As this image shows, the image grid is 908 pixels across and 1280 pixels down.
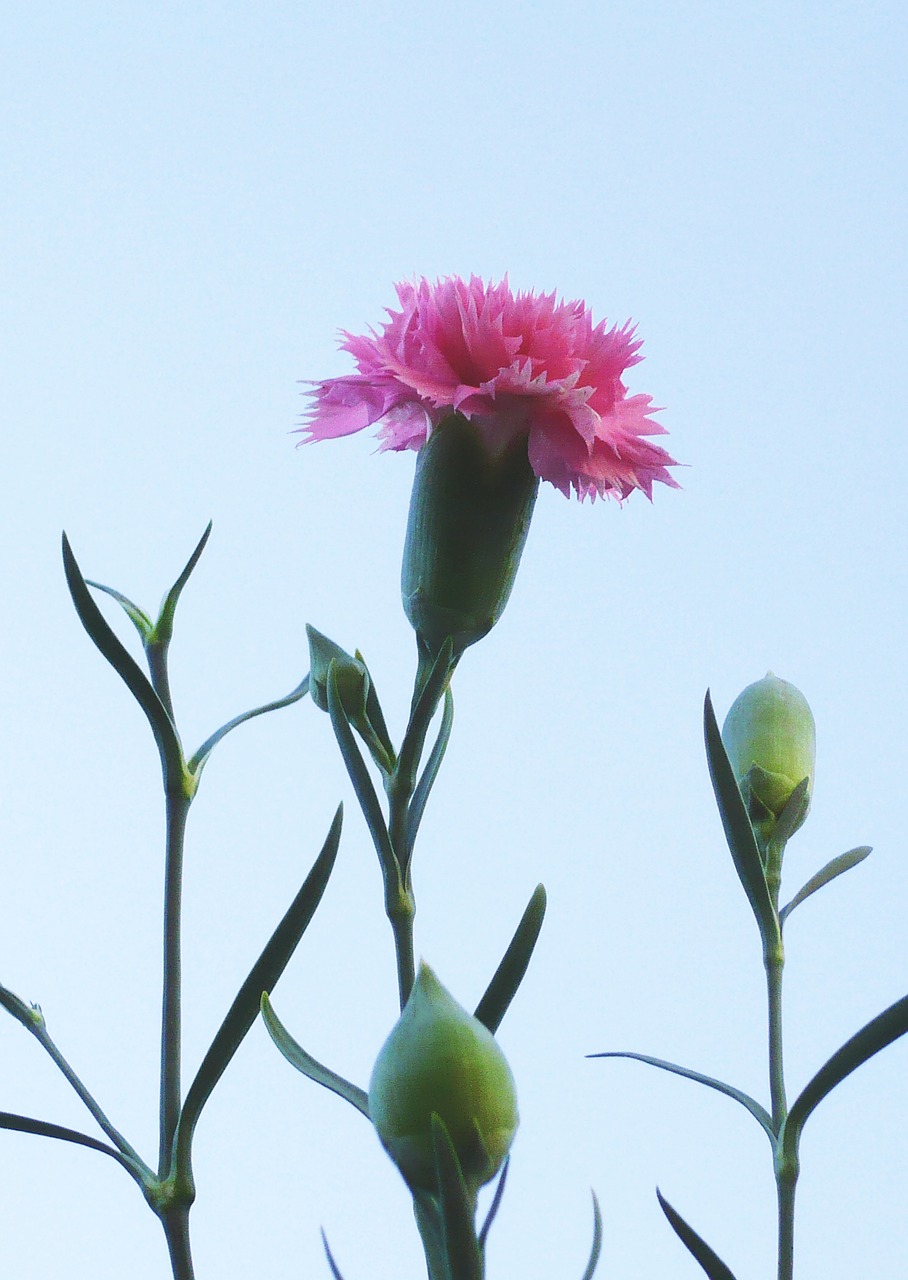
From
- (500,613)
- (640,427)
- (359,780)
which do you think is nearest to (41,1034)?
(359,780)

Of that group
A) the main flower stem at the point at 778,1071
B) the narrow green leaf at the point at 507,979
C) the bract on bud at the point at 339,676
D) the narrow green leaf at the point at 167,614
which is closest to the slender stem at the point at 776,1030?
the main flower stem at the point at 778,1071

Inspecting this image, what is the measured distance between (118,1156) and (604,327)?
1.45 ft

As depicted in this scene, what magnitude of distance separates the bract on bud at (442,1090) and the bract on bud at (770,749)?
0.35m

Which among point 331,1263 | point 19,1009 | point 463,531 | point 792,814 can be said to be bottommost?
point 331,1263

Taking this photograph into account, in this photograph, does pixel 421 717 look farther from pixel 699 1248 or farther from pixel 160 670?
pixel 699 1248

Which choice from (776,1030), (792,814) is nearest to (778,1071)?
(776,1030)

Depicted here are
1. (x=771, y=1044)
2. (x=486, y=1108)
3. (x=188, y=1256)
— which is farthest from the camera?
(x=771, y=1044)

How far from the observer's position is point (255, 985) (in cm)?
61

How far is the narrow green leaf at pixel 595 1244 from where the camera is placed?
2.02ft

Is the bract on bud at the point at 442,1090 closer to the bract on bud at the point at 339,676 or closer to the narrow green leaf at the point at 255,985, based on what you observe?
the narrow green leaf at the point at 255,985

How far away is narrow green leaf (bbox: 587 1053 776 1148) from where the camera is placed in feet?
2.14

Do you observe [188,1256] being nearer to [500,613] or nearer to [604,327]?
[500,613]

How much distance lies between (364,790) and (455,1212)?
241 millimetres

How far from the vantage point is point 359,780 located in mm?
648
